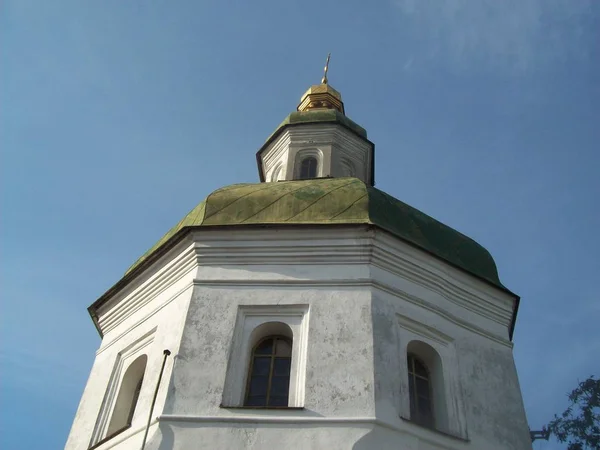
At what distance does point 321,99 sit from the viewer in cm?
1537

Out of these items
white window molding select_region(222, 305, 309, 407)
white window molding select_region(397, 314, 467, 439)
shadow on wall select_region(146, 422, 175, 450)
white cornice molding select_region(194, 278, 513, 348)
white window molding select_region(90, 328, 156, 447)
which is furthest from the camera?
white window molding select_region(90, 328, 156, 447)

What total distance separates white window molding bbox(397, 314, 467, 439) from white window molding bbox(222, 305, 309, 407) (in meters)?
1.04

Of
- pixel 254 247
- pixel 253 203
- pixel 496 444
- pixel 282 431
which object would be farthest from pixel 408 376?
pixel 253 203

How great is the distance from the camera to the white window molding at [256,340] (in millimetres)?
6762

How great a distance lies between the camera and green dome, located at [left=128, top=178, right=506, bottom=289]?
8188mm

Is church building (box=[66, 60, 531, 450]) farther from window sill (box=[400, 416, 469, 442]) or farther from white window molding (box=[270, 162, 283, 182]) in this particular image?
white window molding (box=[270, 162, 283, 182])

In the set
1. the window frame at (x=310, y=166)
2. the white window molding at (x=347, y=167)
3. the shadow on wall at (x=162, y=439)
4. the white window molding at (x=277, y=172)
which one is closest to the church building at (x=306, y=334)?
the shadow on wall at (x=162, y=439)

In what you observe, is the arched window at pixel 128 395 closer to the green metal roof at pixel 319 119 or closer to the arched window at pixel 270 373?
the arched window at pixel 270 373

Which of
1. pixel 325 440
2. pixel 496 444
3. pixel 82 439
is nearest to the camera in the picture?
pixel 325 440

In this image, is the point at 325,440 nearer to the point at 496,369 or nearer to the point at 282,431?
the point at 282,431

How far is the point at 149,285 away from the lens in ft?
27.9

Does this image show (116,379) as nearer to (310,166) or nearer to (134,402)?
(134,402)

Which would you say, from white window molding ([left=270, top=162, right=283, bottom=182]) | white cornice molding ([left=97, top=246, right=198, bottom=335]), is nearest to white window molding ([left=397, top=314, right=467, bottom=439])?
white cornice molding ([left=97, top=246, right=198, bottom=335])

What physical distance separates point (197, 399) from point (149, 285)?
228cm
